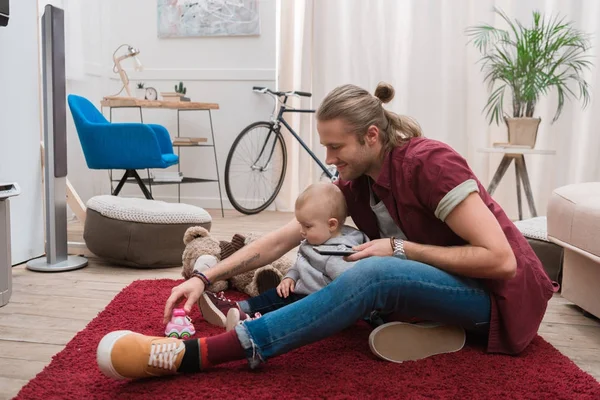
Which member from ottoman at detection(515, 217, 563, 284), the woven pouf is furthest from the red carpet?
the woven pouf

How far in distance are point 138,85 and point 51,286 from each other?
2466 mm

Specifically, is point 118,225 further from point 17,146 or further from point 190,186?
point 190,186

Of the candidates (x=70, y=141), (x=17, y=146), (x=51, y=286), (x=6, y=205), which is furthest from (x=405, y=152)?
(x=70, y=141)

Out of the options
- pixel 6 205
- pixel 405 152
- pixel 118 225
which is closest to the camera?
pixel 405 152

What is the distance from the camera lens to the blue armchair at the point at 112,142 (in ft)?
10.4

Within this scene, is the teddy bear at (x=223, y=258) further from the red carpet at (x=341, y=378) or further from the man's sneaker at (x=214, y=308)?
the red carpet at (x=341, y=378)

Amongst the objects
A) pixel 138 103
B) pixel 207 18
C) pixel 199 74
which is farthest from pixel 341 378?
pixel 207 18

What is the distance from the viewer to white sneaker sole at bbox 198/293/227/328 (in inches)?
63.5

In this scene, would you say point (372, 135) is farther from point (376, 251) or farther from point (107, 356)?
point (107, 356)

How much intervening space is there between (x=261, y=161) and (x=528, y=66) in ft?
6.42

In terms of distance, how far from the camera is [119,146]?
3234mm

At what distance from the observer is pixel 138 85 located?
4324mm

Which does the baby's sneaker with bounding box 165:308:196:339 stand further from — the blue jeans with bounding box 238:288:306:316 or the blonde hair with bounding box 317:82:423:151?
the blonde hair with bounding box 317:82:423:151

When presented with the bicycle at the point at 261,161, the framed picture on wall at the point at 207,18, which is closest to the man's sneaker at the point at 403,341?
the bicycle at the point at 261,161
